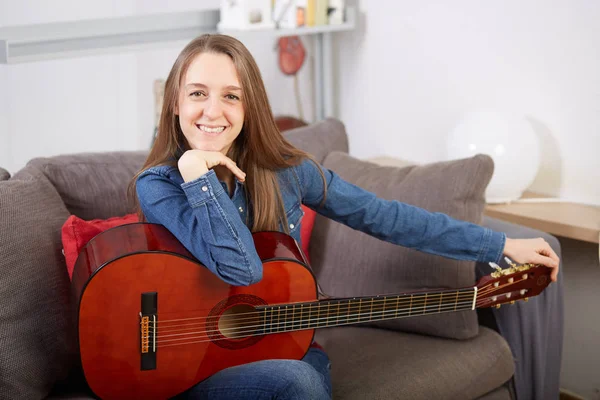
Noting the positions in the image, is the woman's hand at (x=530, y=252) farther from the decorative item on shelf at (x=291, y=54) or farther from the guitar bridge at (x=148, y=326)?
the decorative item on shelf at (x=291, y=54)

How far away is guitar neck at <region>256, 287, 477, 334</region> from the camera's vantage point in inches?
64.6

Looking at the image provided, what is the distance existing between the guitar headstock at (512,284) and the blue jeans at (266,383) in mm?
455

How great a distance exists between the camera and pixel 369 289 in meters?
2.03

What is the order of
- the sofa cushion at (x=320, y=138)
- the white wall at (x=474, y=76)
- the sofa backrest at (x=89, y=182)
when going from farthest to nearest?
the white wall at (x=474, y=76)
the sofa cushion at (x=320, y=138)
the sofa backrest at (x=89, y=182)

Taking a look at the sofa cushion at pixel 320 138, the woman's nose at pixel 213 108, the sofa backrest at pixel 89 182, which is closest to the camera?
the woman's nose at pixel 213 108

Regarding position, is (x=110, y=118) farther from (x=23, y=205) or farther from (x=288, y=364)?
(x=288, y=364)

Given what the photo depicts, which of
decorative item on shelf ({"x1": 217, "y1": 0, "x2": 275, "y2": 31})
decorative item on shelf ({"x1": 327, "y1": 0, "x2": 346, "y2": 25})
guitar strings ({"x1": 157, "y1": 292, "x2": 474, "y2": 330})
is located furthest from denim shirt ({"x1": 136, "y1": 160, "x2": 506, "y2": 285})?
decorative item on shelf ({"x1": 327, "y1": 0, "x2": 346, "y2": 25})

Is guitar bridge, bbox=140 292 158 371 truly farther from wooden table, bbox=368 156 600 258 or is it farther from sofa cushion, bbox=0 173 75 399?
wooden table, bbox=368 156 600 258

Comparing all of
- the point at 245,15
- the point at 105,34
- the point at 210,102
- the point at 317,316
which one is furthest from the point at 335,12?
the point at 317,316

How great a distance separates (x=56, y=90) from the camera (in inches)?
145

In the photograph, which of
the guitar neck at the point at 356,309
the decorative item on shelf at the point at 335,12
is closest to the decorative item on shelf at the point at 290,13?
the decorative item on shelf at the point at 335,12

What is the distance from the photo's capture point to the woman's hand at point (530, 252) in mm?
1785

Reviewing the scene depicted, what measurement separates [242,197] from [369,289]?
1.61ft

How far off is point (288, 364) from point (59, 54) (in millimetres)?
1418
